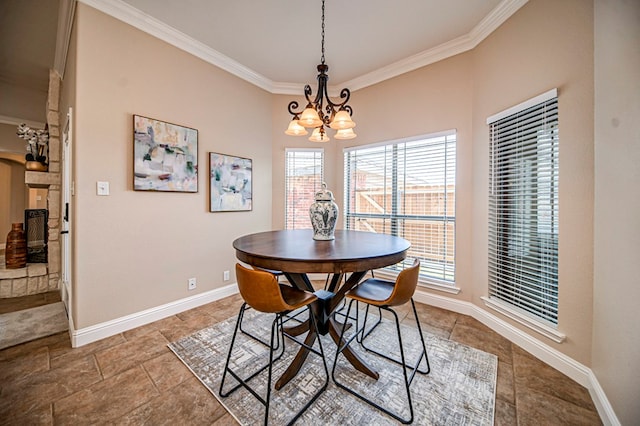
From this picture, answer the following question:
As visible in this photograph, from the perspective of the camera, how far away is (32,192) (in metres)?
5.92

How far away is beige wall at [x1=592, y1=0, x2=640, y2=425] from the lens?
1.18 m

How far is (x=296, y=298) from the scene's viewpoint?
157 centimetres

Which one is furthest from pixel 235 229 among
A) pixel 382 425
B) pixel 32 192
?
pixel 32 192

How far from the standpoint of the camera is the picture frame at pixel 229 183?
3012 millimetres

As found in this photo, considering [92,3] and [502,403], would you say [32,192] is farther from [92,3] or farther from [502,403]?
[502,403]

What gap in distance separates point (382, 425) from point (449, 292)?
6.29ft

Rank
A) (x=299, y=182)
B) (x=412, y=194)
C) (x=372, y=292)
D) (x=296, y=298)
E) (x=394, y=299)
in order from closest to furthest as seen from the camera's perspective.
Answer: (x=394, y=299), (x=296, y=298), (x=372, y=292), (x=412, y=194), (x=299, y=182)

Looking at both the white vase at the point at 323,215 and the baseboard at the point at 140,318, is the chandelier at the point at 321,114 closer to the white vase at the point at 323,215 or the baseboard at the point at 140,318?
the white vase at the point at 323,215

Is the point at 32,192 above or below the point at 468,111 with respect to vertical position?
below

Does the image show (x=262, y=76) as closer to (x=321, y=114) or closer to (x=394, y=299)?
Answer: (x=321, y=114)

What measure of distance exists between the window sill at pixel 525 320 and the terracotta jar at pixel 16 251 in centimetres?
576

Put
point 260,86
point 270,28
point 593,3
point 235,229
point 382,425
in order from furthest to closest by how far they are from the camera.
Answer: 1. point 260,86
2. point 235,229
3. point 270,28
4. point 593,3
5. point 382,425

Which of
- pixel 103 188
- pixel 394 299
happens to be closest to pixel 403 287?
pixel 394 299

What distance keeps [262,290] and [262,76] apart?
10.5 ft
